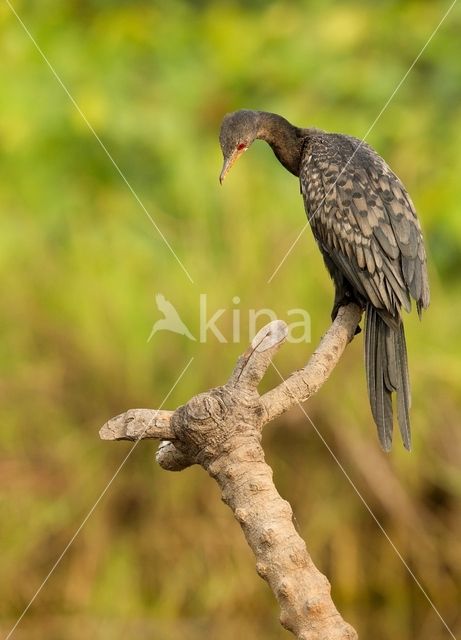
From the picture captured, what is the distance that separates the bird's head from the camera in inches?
111

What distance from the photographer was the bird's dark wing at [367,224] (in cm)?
272

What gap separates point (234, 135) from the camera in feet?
9.23

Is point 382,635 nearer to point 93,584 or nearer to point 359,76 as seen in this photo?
point 93,584

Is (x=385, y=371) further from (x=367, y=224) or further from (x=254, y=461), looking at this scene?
(x=254, y=461)

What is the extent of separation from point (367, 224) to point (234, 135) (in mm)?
384

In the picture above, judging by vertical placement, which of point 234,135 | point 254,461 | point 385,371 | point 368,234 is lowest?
point 254,461

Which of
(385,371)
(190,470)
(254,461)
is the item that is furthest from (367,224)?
(190,470)

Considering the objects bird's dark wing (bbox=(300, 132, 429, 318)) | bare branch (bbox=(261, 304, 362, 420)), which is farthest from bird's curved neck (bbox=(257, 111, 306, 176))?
bare branch (bbox=(261, 304, 362, 420))

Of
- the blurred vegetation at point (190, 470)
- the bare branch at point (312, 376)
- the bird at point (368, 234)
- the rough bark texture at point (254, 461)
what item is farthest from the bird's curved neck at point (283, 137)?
the blurred vegetation at point (190, 470)

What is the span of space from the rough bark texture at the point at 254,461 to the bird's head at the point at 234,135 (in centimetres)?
87

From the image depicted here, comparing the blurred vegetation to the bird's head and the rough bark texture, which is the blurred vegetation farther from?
the rough bark texture

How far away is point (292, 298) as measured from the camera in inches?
177

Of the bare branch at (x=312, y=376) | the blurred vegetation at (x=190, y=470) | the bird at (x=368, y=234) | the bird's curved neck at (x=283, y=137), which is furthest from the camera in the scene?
the blurred vegetation at (x=190, y=470)

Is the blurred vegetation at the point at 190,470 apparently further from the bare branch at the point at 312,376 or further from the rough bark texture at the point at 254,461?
the rough bark texture at the point at 254,461
